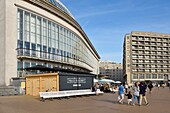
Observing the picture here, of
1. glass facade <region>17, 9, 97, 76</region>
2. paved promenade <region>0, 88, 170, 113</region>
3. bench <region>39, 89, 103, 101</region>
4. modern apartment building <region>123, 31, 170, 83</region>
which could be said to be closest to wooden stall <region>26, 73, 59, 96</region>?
bench <region>39, 89, 103, 101</region>

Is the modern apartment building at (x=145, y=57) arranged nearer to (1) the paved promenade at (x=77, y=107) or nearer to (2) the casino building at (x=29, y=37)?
(2) the casino building at (x=29, y=37)

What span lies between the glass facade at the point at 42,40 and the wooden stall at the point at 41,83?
669 cm

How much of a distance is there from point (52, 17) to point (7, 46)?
11008 mm

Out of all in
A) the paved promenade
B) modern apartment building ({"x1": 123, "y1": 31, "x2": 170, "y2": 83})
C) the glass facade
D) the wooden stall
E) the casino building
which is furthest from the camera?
modern apartment building ({"x1": 123, "y1": 31, "x2": 170, "y2": 83})

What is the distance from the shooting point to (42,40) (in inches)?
1451

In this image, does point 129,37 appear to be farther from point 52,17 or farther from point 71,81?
point 71,81

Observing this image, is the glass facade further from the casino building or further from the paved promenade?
the paved promenade

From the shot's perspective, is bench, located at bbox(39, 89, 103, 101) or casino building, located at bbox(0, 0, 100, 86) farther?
casino building, located at bbox(0, 0, 100, 86)

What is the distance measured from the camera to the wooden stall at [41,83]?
24000mm

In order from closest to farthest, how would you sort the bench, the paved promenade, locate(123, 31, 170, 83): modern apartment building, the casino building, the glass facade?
the paved promenade
the bench
the casino building
the glass facade
locate(123, 31, 170, 83): modern apartment building

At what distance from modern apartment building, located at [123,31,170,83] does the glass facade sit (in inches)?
2889

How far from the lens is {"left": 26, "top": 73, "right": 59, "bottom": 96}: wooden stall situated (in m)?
24.0

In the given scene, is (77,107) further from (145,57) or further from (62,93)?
(145,57)

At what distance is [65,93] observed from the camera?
23.1 meters
